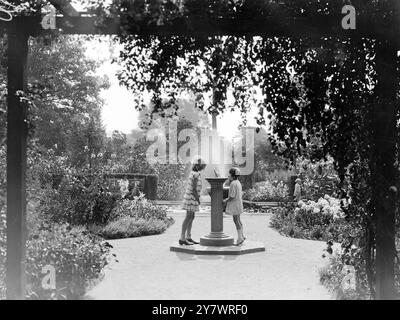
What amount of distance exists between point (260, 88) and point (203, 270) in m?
3.81

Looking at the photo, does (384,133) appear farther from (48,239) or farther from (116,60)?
(48,239)

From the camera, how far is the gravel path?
586cm

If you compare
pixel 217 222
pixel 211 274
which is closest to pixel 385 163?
pixel 211 274

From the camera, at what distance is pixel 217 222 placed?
377 inches

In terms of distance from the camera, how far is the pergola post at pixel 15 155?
13.0 ft

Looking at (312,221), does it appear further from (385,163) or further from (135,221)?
(385,163)

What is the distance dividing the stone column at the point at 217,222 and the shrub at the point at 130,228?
2.71 metres

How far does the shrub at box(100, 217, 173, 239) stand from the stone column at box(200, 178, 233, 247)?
8.89 feet

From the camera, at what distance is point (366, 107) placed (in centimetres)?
418

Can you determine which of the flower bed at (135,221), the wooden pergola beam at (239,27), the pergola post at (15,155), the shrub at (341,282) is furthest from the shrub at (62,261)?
the flower bed at (135,221)

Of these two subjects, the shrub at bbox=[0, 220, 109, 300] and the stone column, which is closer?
the shrub at bbox=[0, 220, 109, 300]

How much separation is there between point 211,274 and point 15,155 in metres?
3.92

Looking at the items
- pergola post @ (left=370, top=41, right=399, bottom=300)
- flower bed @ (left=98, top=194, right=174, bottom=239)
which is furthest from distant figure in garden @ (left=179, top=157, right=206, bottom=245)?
pergola post @ (left=370, top=41, right=399, bottom=300)

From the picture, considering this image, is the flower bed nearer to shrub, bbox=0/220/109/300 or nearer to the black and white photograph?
shrub, bbox=0/220/109/300
